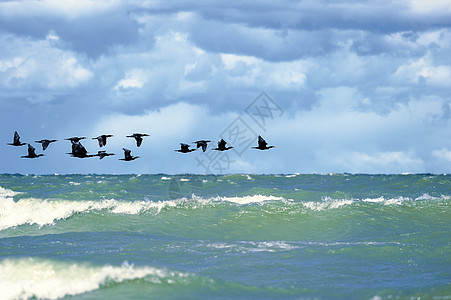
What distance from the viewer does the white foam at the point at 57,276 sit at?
973cm

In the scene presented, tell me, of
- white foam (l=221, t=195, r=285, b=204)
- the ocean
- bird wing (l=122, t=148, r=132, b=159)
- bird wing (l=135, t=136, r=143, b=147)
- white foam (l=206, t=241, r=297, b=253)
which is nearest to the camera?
the ocean

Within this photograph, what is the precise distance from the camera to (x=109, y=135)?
54.3 ft

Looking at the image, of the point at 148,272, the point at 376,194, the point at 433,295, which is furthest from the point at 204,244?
the point at 376,194

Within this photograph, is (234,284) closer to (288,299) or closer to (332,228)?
(288,299)

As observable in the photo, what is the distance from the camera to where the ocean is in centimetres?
967

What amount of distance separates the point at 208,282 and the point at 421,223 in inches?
367

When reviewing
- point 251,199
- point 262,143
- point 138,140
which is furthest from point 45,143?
point 251,199

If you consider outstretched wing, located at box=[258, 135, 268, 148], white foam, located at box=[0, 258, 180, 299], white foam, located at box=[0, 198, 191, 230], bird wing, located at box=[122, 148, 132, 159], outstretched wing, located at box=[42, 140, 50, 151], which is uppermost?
outstretched wing, located at box=[42, 140, 50, 151]

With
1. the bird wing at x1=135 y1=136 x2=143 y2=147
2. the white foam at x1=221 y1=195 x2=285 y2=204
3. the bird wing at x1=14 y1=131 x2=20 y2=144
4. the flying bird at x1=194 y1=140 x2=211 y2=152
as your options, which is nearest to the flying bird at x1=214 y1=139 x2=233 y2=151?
the flying bird at x1=194 y1=140 x2=211 y2=152

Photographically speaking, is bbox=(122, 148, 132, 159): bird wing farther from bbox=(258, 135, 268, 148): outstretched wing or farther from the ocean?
bbox=(258, 135, 268, 148): outstretched wing

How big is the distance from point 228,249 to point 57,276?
3.93 metres

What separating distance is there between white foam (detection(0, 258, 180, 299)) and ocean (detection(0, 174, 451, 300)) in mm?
21

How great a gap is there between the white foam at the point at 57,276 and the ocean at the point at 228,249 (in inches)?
0.8

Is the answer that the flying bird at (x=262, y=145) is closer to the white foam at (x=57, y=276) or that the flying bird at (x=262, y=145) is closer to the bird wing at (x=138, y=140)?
the bird wing at (x=138, y=140)
